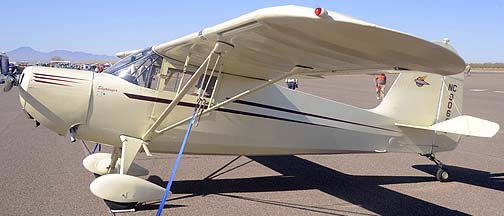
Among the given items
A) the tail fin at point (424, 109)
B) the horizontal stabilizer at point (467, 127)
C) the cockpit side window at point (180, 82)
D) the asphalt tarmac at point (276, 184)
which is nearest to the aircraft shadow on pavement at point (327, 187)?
the asphalt tarmac at point (276, 184)

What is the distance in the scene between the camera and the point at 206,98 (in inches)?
230

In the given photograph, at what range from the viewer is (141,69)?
5688 mm

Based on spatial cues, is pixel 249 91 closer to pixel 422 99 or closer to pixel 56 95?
pixel 56 95

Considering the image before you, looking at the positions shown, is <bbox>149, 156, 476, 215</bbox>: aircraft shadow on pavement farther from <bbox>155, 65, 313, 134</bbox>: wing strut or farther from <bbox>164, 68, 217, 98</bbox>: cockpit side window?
<bbox>164, 68, 217, 98</bbox>: cockpit side window

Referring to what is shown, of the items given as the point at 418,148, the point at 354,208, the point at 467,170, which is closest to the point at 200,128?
the point at 354,208

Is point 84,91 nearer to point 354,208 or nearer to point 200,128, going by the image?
point 200,128

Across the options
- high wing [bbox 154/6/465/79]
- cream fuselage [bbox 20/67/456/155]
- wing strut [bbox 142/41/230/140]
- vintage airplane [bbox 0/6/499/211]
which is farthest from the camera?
cream fuselage [bbox 20/67/456/155]

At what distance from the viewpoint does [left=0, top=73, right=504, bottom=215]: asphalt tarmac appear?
539 centimetres

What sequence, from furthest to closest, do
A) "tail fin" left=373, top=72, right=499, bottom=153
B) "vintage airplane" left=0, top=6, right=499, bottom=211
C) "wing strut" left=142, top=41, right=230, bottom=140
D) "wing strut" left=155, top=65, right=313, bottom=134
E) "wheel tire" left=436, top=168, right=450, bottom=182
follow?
1. "tail fin" left=373, top=72, right=499, bottom=153
2. "wheel tire" left=436, top=168, right=450, bottom=182
3. "wing strut" left=155, top=65, right=313, bottom=134
4. "wing strut" left=142, top=41, right=230, bottom=140
5. "vintage airplane" left=0, top=6, right=499, bottom=211

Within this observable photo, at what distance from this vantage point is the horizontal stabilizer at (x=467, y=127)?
6.32 m

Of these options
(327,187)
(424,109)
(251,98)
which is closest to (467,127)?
(424,109)

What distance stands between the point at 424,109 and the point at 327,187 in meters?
2.16

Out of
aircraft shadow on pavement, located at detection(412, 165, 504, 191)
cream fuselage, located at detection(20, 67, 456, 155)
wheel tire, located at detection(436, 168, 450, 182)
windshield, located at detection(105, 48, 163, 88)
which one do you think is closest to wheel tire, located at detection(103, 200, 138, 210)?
cream fuselage, located at detection(20, 67, 456, 155)

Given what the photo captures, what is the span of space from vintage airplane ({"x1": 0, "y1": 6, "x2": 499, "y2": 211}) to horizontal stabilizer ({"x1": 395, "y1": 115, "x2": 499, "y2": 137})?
17 mm
